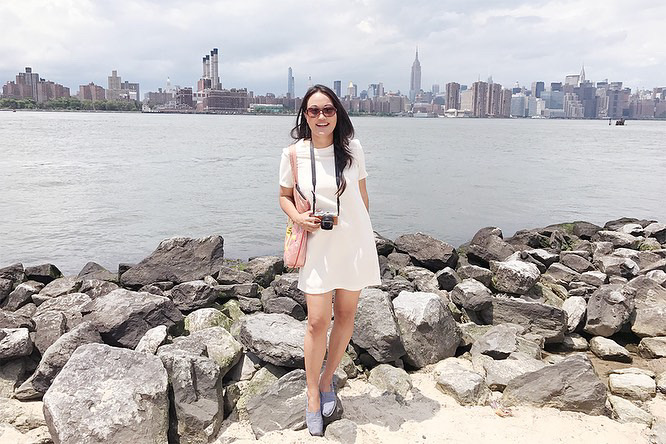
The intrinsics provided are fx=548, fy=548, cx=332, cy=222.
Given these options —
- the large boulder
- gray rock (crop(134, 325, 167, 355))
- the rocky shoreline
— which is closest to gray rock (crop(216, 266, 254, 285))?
the rocky shoreline

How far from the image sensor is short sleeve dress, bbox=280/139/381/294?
3604mm

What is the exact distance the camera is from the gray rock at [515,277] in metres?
7.34

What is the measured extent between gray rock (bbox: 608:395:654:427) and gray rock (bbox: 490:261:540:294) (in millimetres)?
2883

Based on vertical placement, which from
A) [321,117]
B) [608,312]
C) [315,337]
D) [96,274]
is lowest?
[96,274]

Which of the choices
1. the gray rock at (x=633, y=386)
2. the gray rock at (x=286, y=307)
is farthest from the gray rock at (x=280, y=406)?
the gray rock at (x=633, y=386)

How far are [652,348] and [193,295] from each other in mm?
5331

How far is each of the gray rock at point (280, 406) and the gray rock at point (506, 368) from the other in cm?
176

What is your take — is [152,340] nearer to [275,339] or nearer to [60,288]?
[275,339]

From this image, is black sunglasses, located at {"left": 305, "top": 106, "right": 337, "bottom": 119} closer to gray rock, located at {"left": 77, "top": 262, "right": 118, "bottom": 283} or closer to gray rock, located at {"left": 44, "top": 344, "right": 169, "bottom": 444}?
gray rock, located at {"left": 44, "top": 344, "right": 169, "bottom": 444}

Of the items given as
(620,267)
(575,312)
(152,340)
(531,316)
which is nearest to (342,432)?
(152,340)

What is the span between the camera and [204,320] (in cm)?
586

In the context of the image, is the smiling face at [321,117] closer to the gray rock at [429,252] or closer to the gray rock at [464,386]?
the gray rock at [464,386]

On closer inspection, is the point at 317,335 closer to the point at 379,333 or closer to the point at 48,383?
the point at 379,333

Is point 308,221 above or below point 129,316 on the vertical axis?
above
